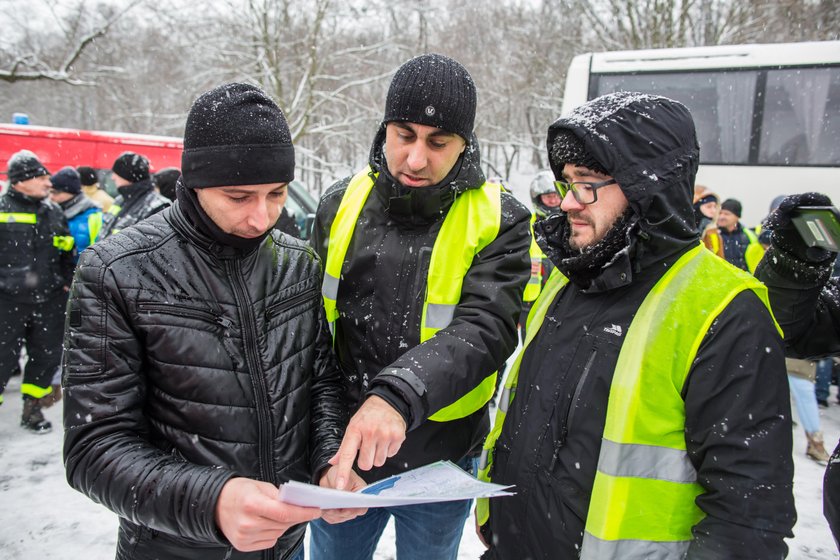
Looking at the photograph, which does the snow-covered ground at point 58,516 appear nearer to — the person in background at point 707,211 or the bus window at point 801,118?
the person in background at point 707,211

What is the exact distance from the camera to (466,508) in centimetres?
199

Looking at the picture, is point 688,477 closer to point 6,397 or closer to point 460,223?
point 460,223

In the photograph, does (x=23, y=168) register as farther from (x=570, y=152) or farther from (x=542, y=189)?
(x=570, y=152)

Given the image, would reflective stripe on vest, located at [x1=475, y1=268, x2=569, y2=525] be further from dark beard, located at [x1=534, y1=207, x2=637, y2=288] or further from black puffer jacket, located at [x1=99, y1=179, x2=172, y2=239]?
black puffer jacket, located at [x1=99, y1=179, x2=172, y2=239]

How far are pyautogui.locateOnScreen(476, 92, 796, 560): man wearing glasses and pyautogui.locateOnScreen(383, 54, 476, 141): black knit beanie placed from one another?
13.0 inches

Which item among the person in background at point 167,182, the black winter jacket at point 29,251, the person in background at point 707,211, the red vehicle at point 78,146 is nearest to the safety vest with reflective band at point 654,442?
the person in background at point 167,182

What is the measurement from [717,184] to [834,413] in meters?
3.41

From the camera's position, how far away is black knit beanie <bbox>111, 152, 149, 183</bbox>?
4996mm

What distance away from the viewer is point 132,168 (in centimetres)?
499

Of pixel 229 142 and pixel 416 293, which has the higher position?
pixel 229 142

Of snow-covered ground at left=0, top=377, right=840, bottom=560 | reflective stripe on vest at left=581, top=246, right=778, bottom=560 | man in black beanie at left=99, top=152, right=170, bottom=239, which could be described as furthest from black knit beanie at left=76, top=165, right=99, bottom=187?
reflective stripe on vest at left=581, top=246, right=778, bottom=560

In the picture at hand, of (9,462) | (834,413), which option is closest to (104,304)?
(9,462)

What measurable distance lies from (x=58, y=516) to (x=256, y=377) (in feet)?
10.1

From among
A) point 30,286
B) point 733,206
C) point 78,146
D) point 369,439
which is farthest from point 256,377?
point 78,146
